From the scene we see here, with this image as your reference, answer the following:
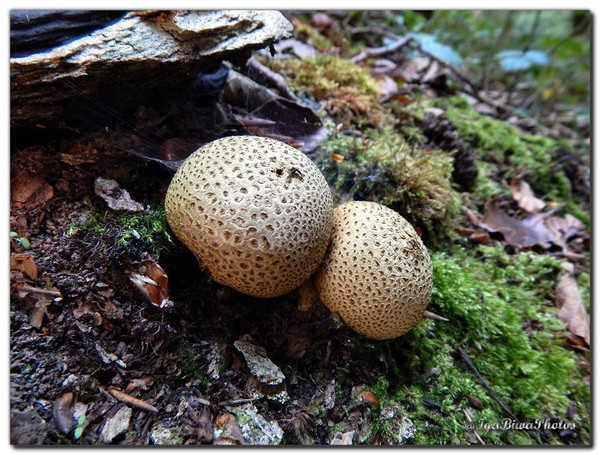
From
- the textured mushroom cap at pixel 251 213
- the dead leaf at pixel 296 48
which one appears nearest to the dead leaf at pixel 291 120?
the textured mushroom cap at pixel 251 213

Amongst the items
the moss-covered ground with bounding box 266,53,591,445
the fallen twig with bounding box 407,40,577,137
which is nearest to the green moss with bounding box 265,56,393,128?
the moss-covered ground with bounding box 266,53,591,445

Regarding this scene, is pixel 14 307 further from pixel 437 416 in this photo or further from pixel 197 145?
pixel 437 416

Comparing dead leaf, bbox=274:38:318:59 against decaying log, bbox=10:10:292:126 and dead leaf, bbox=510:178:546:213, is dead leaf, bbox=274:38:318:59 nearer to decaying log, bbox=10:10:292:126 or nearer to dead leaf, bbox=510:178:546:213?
decaying log, bbox=10:10:292:126

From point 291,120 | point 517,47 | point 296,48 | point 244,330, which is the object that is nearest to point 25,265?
point 244,330

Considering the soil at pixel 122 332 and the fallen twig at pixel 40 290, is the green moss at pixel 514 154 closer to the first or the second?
the soil at pixel 122 332

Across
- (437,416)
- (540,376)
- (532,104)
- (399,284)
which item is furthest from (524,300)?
(532,104)

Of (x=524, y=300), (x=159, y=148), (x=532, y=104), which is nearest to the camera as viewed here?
(x=159, y=148)
